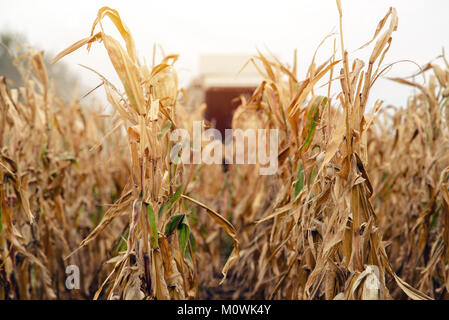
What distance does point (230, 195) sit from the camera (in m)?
1.56

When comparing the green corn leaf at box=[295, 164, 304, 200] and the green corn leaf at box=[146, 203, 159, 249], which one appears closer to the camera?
the green corn leaf at box=[146, 203, 159, 249]

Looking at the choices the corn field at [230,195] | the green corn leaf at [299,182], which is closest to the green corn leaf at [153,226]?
the corn field at [230,195]

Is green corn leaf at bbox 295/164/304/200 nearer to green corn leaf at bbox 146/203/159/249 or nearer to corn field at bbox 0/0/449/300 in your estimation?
corn field at bbox 0/0/449/300

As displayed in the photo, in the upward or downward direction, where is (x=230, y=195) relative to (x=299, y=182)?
downward

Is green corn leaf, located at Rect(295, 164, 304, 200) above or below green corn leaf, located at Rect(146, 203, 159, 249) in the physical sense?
above

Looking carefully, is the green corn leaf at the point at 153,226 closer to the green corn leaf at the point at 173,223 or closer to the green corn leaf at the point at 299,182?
the green corn leaf at the point at 173,223

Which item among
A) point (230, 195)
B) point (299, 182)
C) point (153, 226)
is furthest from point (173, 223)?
point (230, 195)

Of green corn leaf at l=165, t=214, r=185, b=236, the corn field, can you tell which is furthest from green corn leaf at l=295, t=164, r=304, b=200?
green corn leaf at l=165, t=214, r=185, b=236

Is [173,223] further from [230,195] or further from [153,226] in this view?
[230,195]

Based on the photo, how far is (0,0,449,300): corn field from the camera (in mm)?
576
